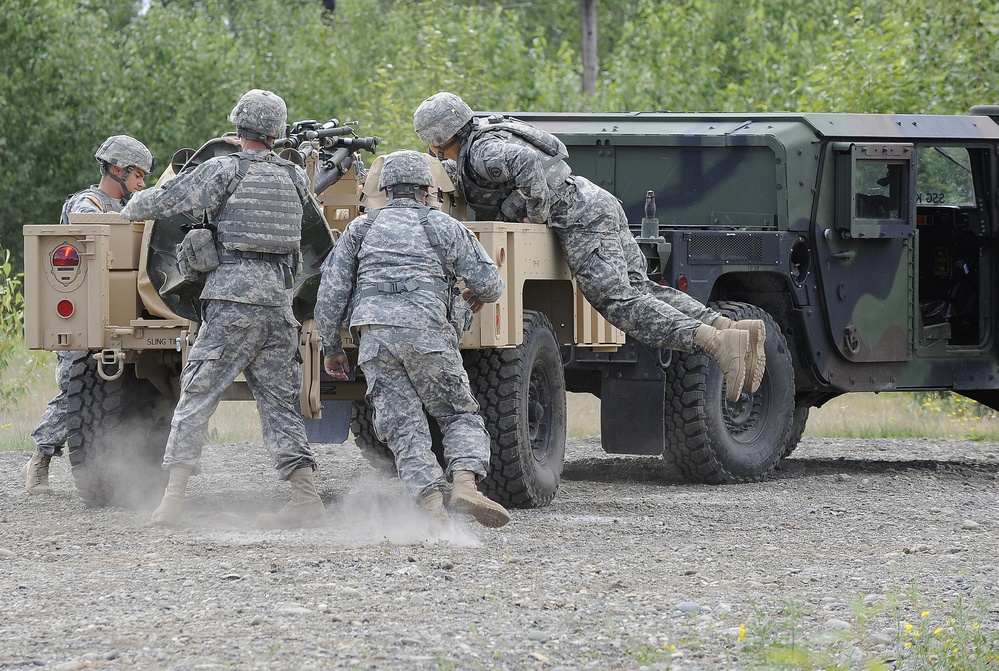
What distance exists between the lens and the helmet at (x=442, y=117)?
24.7 ft

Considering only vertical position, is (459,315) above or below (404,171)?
below

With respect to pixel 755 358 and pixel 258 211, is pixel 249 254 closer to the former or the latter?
pixel 258 211

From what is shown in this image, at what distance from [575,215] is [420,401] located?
136cm

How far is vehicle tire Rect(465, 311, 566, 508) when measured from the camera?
7359 millimetres

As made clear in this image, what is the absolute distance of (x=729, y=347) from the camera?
790 cm

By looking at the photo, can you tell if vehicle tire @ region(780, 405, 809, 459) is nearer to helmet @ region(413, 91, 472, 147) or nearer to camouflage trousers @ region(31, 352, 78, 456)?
helmet @ region(413, 91, 472, 147)

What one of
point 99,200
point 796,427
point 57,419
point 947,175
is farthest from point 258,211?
point 947,175

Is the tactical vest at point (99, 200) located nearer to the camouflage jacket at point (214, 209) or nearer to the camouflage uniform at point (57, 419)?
the camouflage uniform at point (57, 419)

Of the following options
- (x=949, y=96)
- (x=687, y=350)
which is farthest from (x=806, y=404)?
(x=949, y=96)

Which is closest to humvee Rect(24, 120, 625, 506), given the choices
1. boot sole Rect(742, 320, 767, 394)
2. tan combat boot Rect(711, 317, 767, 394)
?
tan combat boot Rect(711, 317, 767, 394)

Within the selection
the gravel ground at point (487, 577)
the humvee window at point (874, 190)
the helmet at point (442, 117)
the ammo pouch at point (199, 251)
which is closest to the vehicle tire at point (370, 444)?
the gravel ground at point (487, 577)

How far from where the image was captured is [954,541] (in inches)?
267

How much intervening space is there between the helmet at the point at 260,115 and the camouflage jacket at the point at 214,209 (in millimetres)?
154

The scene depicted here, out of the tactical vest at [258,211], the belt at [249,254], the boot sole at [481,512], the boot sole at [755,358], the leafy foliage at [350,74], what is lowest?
the boot sole at [481,512]
